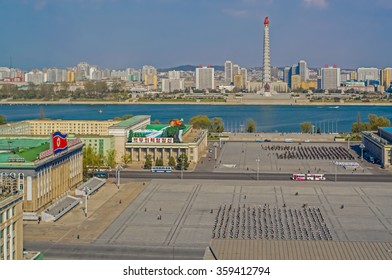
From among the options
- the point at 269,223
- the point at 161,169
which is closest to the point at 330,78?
the point at 161,169

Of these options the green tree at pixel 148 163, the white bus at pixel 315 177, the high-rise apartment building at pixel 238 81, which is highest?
the high-rise apartment building at pixel 238 81

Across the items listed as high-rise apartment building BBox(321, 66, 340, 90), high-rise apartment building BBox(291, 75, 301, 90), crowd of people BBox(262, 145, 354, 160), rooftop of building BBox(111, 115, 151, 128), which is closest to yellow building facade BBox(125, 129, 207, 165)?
rooftop of building BBox(111, 115, 151, 128)

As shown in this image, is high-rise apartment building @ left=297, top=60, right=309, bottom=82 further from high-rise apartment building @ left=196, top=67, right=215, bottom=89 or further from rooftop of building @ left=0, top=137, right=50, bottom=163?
rooftop of building @ left=0, top=137, right=50, bottom=163

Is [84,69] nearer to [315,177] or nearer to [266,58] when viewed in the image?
[266,58]

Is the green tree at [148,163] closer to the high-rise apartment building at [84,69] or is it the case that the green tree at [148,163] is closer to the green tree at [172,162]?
the green tree at [172,162]

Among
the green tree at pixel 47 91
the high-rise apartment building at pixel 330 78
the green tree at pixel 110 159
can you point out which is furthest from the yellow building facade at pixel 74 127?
the high-rise apartment building at pixel 330 78

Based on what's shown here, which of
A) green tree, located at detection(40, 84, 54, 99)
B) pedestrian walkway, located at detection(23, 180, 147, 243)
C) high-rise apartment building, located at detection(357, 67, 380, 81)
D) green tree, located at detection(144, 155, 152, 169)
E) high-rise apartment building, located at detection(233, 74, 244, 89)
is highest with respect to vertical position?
high-rise apartment building, located at detection(357, 67, 380, 81)

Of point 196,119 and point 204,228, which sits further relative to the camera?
point 196,119

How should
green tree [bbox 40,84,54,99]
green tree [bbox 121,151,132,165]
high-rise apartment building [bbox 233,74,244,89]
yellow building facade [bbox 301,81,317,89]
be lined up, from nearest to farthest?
green tree [bbox 121,151,132,165]
green tree [bbox 40,84,54,99]
yellow building facade [bbox 301,81,317,89]
high-rise apartment building [bbox 233,74,244,89]

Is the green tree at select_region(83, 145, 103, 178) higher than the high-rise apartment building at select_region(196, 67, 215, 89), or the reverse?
the high-rise apartment building at select_region(196, 67, 215, 89)
